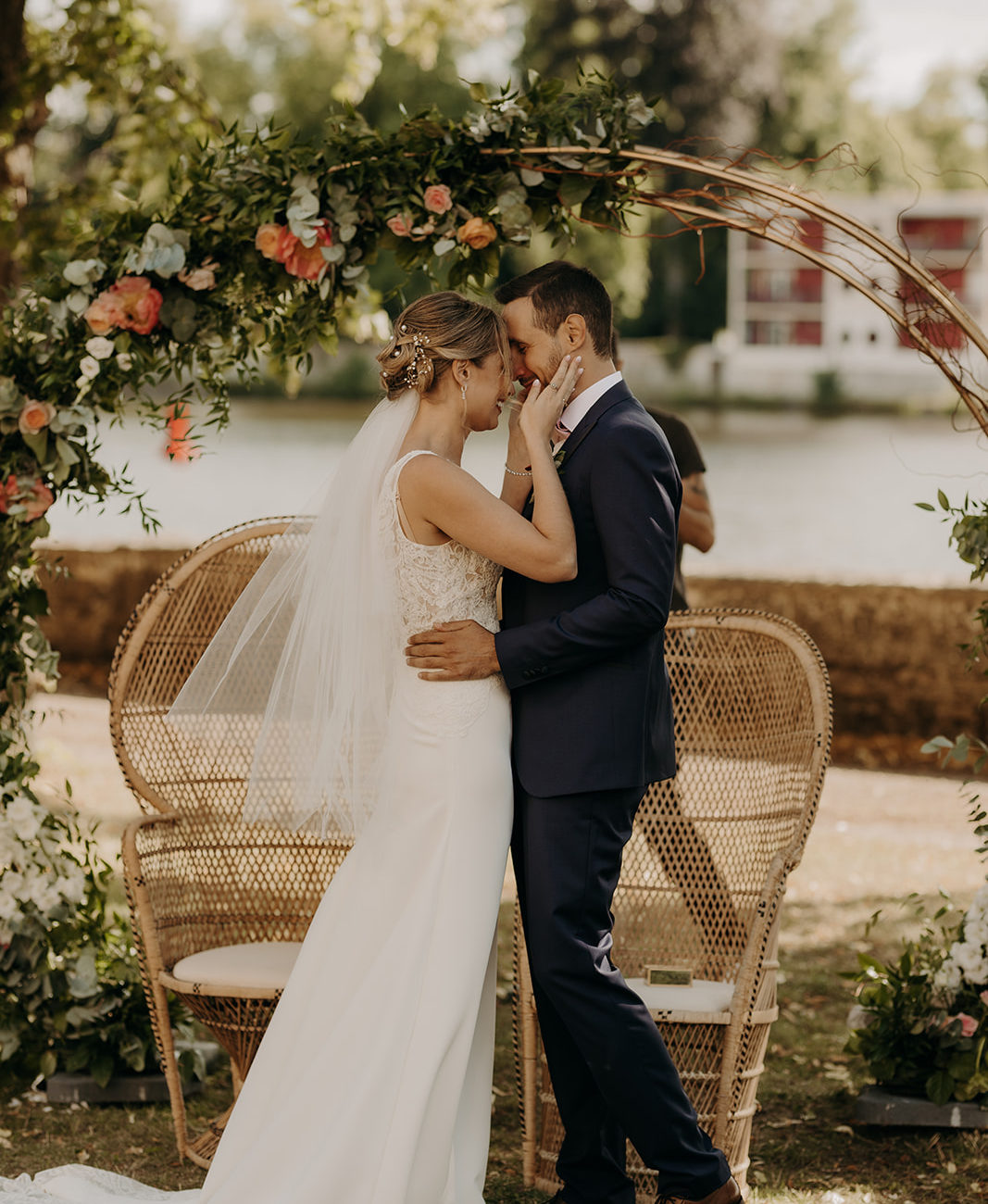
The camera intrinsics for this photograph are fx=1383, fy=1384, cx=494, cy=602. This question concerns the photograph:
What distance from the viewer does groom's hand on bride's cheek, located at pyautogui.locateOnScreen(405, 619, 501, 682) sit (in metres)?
2.89

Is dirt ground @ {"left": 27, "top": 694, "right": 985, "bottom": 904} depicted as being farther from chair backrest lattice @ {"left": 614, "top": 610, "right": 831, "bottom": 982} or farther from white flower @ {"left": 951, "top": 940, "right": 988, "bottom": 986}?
chair backrest lattice @ {"left": 614, "top": 610, "right": 831, "bottom": 982}

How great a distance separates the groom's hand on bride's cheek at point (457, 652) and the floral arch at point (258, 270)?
1106mm

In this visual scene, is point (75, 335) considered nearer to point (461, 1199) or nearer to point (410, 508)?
point (410, 508)

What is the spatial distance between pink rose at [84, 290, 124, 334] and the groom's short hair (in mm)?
1194

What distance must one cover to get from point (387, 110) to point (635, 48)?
7430 mm

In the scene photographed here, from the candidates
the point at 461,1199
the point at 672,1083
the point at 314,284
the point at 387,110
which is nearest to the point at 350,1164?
the point at 461,1199

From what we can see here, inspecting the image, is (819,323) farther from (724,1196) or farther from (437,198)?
(724,1196)

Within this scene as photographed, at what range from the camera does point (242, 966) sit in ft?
11.1

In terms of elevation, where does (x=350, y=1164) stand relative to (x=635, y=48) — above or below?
below

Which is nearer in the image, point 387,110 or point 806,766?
point 806,766

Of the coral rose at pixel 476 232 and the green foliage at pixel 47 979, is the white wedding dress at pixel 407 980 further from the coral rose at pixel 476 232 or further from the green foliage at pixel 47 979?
the coral rose at pixel 476 232

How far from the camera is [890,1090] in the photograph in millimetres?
3594

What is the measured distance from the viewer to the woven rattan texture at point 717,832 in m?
3.29

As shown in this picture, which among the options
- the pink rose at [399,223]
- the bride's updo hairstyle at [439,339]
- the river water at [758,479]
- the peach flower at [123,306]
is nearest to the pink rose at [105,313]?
the peach flower at [123,306]
